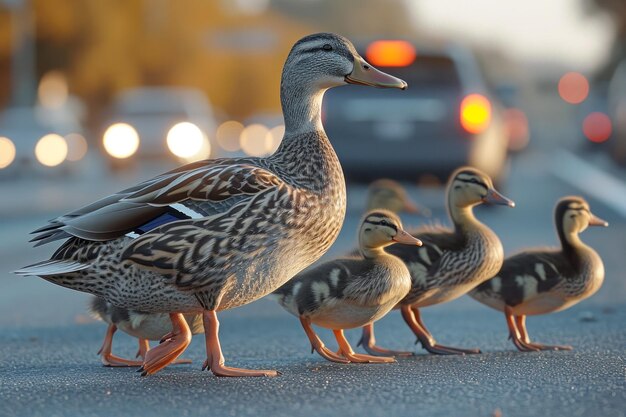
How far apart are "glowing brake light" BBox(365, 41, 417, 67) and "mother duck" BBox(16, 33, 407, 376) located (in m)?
10.9

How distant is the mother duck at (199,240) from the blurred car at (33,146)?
24.5 meters

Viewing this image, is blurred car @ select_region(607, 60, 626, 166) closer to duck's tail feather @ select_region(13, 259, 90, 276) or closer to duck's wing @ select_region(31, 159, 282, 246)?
duck's wing @ select_region(31, 159, 282, 246)

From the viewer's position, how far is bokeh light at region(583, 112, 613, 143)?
113 ft

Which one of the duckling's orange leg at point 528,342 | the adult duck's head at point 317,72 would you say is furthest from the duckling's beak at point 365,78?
the duckling's orange leg at point 528,342

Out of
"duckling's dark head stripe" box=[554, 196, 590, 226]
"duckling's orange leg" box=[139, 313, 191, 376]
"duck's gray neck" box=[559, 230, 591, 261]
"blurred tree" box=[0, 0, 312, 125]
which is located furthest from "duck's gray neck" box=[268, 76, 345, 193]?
"blurred tree" box=[0, 0, 312, 125]

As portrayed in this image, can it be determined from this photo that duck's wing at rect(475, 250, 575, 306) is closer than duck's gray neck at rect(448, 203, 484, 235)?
Yes

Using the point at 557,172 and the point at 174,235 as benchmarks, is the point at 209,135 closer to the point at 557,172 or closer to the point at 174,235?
the point at 557,172

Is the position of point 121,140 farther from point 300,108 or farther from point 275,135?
point 275,135

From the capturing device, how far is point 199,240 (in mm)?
5562

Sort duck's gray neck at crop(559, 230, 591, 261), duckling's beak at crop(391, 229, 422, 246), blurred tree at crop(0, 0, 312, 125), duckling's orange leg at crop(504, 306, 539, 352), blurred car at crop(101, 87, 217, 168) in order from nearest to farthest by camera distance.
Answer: duckling's beak at crop(391, 229, 422, 246) < duckling's orange leg at crop(504, 306, 539, 352) < duck's gray neck at crop(559, 230, 591, 261) < blurred car at crop(101, 87, 217, 168) < blurred tree at crop(0, 0, 312, 125)

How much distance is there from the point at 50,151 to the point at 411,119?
54.1ft

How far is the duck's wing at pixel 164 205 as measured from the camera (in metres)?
5.63

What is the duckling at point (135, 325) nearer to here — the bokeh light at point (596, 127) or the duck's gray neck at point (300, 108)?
the duck's gray neck at point (300, 108)

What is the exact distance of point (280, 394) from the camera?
5242 mm
